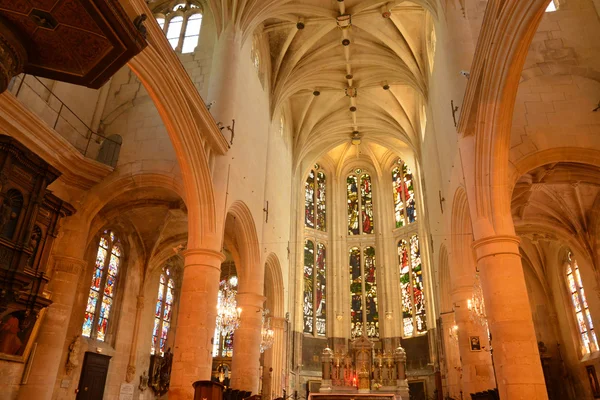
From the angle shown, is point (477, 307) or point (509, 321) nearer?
point (509, 321)

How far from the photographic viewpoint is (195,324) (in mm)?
10320

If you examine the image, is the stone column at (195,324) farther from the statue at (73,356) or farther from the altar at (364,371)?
the altar at (364,371)

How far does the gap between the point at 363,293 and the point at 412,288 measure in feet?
8.73

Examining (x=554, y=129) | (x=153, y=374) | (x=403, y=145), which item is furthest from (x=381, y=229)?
(x=554, y=129)

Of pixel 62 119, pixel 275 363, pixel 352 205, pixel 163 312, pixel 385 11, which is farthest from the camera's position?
pixel 352 205

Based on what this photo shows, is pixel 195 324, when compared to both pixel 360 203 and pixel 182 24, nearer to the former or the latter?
pixel 182 24

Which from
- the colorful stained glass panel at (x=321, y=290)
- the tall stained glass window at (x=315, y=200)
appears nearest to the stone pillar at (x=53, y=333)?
the colorful stained glass panel at (x=321, y=290)

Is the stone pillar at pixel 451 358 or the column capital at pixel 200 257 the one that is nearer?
the column capital at pixel 200 257

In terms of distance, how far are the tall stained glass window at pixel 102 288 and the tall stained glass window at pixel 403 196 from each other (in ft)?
49.7

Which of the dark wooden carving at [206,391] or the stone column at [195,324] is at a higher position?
the stone column at [195,324]

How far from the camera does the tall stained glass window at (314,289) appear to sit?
23656 mm

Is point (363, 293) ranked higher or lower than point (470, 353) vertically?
higher

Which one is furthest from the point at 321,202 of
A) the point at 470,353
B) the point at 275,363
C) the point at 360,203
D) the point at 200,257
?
the point at 200,257

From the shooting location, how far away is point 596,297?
1556cm
